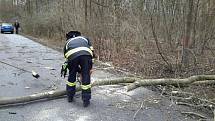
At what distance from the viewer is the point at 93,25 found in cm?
1695

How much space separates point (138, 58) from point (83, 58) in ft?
20.3

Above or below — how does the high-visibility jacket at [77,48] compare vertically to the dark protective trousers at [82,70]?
above

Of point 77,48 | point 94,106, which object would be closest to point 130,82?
point 94,106

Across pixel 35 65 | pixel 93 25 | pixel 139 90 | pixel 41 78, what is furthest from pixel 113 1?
pixel 139 90

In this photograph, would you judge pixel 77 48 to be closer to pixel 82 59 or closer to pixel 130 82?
pixel 82 59

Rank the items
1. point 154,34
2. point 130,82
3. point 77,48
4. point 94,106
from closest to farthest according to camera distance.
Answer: point 77,48
point 94,106
point 130,82
point 154,34

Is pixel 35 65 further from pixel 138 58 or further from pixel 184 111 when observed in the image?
pixel 184 111

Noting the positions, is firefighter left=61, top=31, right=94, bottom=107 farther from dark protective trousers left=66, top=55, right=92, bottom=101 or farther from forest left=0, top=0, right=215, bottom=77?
forest left=0, top=0, right=215, bottom=77

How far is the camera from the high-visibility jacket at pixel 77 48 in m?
7.83

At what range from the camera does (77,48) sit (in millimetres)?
7859

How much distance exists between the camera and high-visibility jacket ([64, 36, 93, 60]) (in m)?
7.83

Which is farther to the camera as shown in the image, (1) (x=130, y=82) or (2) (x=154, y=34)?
(2) (x=154, y=34)

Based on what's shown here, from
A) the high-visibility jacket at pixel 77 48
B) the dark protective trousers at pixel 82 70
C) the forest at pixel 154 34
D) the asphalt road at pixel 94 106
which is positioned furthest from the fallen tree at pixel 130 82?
the forest at pixel 154 34

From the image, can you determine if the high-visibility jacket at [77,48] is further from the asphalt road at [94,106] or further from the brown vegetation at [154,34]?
the brown vegetation at [154,34]
